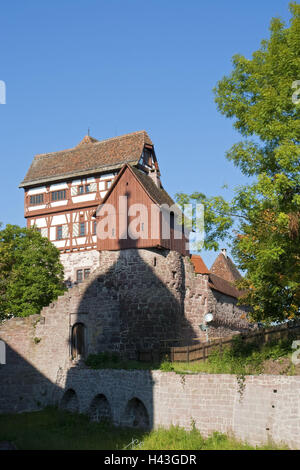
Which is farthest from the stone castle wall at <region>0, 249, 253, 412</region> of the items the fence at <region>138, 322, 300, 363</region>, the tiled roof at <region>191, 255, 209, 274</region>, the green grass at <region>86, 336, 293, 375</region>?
the tiled roof at <region>191, 255, 209, 274</region>

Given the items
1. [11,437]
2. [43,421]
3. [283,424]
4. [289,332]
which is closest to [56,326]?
[43,421]

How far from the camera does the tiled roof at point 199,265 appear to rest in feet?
115

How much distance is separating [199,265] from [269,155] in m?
16.4

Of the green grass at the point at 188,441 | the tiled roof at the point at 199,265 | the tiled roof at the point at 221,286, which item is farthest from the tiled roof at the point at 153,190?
the green grass at the point at 188,441

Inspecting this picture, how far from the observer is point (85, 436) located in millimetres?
23625

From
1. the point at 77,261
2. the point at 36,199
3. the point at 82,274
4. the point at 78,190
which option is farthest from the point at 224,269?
the point at 36,199

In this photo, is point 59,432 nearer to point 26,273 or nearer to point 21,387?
point 21,387

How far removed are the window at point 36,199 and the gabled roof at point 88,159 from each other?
0.97m

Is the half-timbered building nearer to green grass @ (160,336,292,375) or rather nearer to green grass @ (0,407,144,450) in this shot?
green grass @ (0,407,144,450)

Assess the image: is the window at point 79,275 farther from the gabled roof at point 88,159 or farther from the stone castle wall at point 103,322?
the stone castle wall at point 103,322

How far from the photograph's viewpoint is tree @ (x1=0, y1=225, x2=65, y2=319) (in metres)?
34.3

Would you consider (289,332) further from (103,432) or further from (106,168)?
(106,168)

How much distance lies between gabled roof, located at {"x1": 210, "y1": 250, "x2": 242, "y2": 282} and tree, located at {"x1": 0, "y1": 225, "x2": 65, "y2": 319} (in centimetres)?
1409
